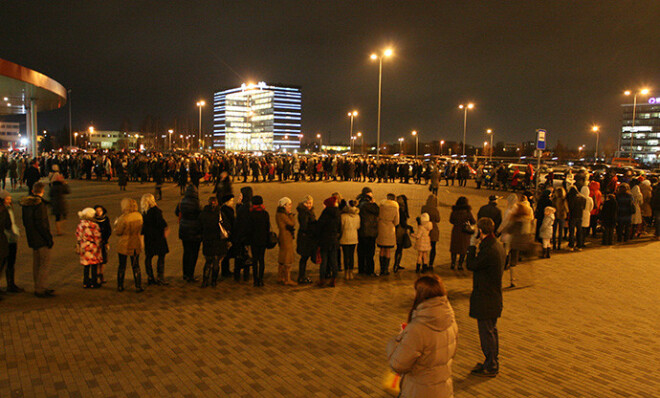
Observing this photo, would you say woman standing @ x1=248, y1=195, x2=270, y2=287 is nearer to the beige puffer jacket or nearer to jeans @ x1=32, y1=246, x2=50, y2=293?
jeans @ x1=32, y1=246, x2=50, y2=293

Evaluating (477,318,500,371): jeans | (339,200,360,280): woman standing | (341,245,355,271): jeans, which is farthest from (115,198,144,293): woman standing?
(477,318,500,371): jeans

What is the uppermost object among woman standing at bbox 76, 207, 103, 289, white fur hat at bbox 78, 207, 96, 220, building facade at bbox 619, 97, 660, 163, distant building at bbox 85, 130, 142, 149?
building facade at bbox 619, 97, 660, 163

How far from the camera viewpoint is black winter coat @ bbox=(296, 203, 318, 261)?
8320 mm

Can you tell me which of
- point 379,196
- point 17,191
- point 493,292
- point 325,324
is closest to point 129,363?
point 325,324

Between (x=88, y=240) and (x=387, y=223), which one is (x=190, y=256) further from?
(x=387, y=223)

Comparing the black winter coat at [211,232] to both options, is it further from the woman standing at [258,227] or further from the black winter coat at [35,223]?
the black winter coat at [35,223]

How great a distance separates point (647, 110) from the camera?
147 m

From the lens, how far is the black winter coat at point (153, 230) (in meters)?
7.95

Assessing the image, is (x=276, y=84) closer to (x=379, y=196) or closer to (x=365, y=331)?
(x=379, y=196)

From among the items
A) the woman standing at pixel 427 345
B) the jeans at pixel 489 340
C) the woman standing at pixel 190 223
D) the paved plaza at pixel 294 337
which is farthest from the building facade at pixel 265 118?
the woman standing at pixel 427 345

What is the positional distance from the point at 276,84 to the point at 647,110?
4982 inches

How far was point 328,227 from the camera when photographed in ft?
27.1

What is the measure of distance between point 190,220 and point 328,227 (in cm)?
248

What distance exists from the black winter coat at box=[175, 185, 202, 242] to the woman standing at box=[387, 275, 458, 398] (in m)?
5.88
